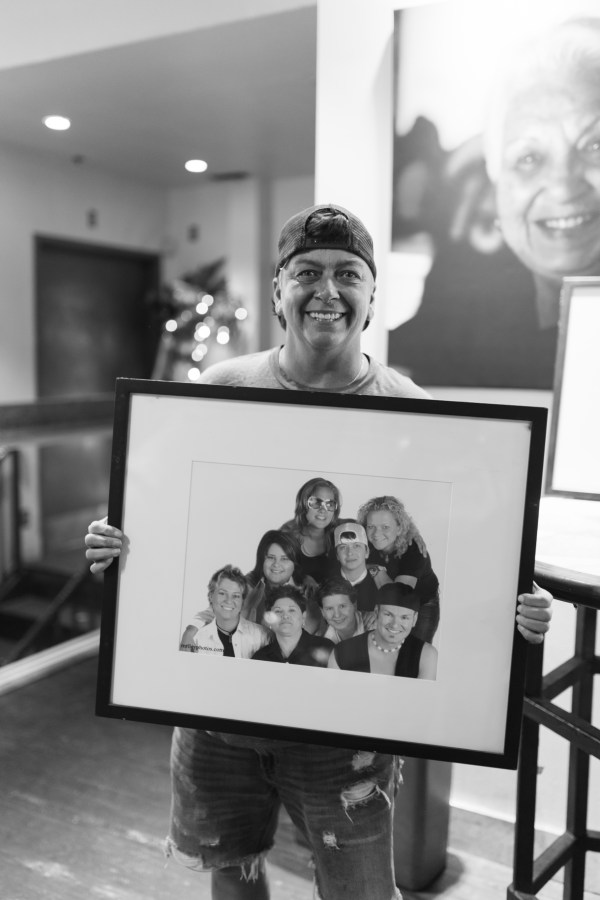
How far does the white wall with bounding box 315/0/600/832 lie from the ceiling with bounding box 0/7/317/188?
335mm

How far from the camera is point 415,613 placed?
1003 millimetres

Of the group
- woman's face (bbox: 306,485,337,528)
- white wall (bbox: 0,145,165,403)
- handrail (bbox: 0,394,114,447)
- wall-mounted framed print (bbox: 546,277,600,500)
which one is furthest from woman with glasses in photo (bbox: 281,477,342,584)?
white wall (bbox: 0,145,165,403)

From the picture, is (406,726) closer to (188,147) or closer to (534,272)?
(534,272)

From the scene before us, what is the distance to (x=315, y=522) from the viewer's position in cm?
104

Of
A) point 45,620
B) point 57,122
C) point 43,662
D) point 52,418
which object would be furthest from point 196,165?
point 43,662

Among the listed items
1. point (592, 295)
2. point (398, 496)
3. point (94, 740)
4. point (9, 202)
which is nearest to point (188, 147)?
point (9, 202)

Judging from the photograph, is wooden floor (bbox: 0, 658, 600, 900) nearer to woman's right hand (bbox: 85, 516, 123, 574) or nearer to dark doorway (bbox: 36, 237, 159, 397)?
woman's right hand (bbox: 85, 516, 123, 574)

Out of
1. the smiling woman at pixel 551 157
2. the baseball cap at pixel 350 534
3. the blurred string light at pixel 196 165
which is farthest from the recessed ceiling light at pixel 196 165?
the baseball cap at pixel 350 534

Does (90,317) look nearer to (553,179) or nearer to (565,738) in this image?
(553,179)

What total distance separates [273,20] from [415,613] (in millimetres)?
2087

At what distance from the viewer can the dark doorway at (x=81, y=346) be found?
5559 mm

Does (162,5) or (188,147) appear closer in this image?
(162,5)

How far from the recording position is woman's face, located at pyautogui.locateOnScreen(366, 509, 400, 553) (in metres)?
1.01

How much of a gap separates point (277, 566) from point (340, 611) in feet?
0.34
